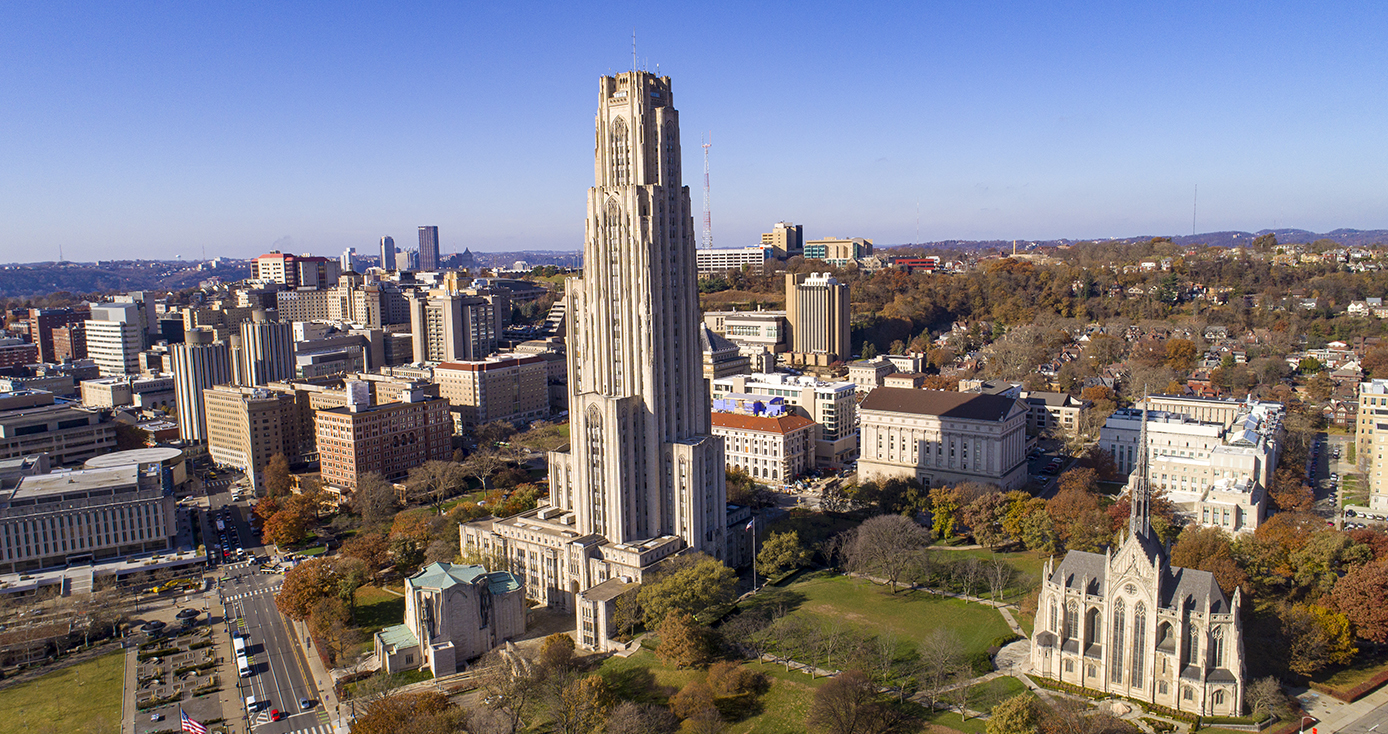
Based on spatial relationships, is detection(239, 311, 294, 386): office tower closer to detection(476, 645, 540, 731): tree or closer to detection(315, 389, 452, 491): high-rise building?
detection(315, 389, 452, 491): high-rise building

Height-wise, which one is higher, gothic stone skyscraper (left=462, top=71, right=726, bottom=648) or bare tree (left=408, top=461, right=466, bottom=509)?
gothic stone skyscraper (left=462, top=71, right=726, bottom=648)

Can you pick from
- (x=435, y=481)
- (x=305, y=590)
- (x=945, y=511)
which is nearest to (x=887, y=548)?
(x=945, y=511)

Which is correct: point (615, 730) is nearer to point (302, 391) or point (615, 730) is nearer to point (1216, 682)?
point (1216, 682)

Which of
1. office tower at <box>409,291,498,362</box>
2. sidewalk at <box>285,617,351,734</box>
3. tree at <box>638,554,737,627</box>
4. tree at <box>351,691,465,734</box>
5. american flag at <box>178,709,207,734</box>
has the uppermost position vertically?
office tower at <box>409,291,498,362</box>

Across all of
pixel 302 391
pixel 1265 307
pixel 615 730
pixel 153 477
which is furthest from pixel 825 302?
pixel 615 730

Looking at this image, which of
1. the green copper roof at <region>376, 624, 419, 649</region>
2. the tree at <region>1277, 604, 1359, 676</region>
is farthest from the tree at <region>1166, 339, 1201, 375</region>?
the green copper roof at <region>376, 624, 419, 649</region>
